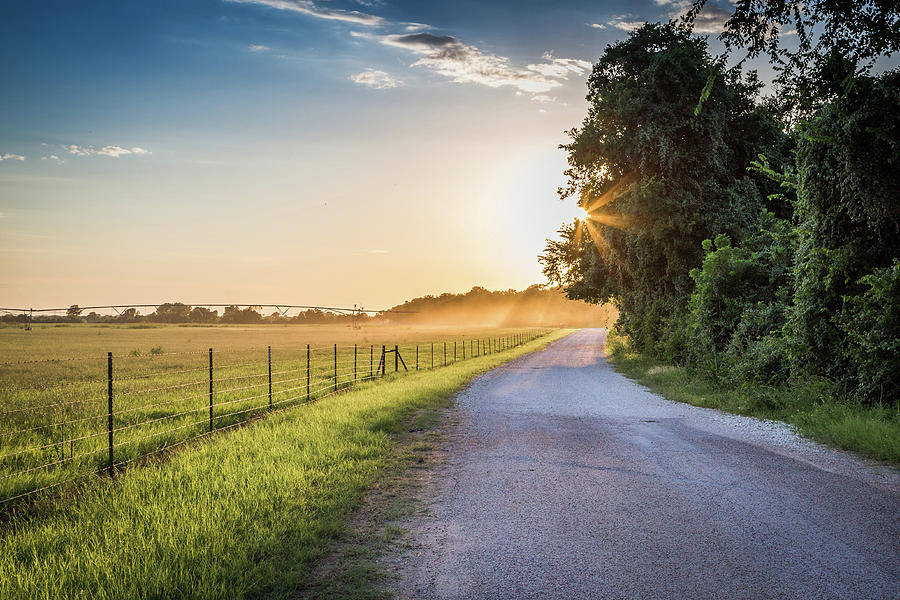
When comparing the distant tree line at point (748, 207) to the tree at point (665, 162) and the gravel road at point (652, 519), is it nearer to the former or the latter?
the tree at point (665, 162)

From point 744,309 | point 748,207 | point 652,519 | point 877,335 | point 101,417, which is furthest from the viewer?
point 748,207

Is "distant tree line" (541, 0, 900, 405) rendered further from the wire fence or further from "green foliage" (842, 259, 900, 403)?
the wire fence

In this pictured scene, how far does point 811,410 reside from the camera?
432 inches

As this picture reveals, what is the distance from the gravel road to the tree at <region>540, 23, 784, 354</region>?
14.5m

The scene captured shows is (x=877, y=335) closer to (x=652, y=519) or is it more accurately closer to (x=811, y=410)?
(x=811, y=410)

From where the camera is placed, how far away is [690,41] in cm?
2319

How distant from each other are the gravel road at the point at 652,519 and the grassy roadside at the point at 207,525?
103 cm

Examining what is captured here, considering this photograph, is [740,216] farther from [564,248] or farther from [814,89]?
[564,248]

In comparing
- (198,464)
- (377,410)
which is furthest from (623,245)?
(198,464)

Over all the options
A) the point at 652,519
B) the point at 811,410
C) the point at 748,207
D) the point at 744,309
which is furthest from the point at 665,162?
the point at 652,519

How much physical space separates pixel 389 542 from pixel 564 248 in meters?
31.1

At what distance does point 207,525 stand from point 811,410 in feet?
36.4

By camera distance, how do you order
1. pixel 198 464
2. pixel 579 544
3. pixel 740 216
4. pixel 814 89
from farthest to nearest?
pixel 740 216, pixel 814 89, pixel 198 464, pixel 579 544

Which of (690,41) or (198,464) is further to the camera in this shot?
(690,41)
